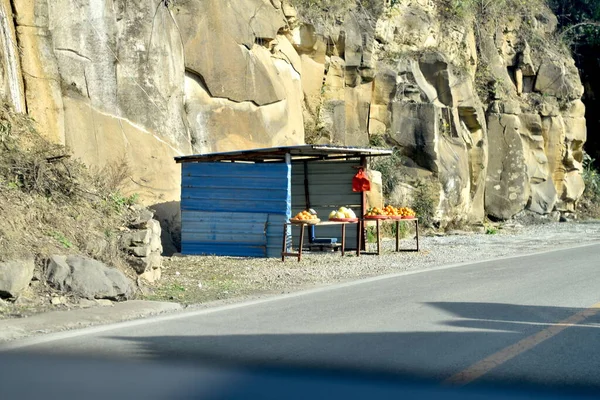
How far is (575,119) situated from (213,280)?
29374 millimetres

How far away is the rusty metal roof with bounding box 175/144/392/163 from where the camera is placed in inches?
726

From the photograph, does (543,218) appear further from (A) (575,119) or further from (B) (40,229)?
(B) (40,229)

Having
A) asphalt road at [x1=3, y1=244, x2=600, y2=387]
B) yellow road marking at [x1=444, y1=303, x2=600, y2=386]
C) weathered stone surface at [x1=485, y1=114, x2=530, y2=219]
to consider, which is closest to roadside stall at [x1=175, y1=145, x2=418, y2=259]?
asphalt road at [x1=3, y1=244, x2=600, y2=387]

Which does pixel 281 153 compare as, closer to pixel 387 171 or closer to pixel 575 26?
pixel 387 171

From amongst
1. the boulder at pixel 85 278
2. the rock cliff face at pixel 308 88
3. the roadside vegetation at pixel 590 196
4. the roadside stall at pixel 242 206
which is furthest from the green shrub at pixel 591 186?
the boulder at pixel 85 278

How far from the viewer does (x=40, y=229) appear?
12578 mm

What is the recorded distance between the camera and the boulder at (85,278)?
1133 cm

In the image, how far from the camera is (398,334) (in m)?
9.04

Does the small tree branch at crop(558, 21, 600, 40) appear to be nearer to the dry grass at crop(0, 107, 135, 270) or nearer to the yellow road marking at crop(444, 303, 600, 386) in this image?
the dry grass at crop(0, 107, 135, 270)

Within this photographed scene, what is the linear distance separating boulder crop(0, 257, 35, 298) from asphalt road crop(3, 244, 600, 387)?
1780mm

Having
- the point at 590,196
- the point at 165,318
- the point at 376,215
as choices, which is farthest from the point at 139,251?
the point at 590,196

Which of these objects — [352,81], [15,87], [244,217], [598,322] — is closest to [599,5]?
[352,81]

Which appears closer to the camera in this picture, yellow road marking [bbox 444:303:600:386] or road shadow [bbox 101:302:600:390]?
yellow road marking [bbox 444:303:600:386]

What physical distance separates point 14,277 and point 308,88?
60.1ft
